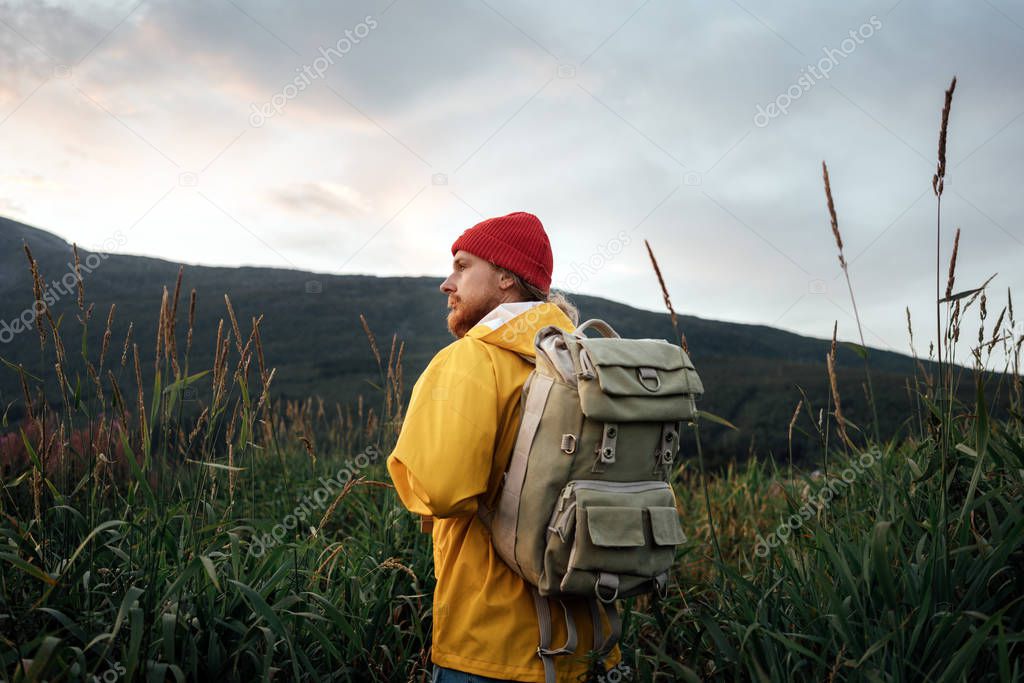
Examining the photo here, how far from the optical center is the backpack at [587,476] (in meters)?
1.82

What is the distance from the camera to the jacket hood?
6.64 ft

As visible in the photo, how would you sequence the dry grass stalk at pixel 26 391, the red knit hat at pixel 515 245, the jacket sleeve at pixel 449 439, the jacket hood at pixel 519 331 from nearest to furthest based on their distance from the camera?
the jacket sleeve at pixel 449 439, the jacket hood at pixel 519 331, the dry grass stalk at pixel 26 391, the red knit hat at pixel 515 245

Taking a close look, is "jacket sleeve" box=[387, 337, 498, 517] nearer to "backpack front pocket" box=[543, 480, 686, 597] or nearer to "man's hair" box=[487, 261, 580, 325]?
"backpack front pocket" box=[543, 480, 686, 597]

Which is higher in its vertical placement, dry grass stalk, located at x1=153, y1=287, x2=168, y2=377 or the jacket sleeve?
dry grass stalk, located at x1=153, y1=287, x2=168, y2=377

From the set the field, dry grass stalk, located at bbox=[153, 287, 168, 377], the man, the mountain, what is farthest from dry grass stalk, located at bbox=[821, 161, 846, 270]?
the mountain

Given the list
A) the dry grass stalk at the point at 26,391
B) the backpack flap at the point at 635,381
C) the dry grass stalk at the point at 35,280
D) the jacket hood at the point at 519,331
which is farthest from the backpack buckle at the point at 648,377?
the dry grass stalk at the point at 26,391

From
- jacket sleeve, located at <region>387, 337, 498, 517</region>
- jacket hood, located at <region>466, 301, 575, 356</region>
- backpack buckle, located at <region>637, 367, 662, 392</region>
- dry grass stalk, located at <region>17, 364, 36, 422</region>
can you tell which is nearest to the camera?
jacket sleeve, located at <region>387, 337, 498, 517</region>

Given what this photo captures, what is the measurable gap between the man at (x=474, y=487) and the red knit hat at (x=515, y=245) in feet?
0.81

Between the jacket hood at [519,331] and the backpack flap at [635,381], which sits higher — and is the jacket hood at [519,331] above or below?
Answer: above

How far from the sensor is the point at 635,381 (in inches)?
73.6

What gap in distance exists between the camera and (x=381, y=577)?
3109 millimetres

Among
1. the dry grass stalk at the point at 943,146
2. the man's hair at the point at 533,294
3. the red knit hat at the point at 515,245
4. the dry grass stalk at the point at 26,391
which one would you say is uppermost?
the dry grass stalk at the point at 943,146

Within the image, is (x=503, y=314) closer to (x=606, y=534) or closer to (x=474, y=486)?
(x=474, y=486)

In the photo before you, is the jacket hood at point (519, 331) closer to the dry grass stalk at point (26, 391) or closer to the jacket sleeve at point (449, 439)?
the jacket sleeve at point (449, 439)
